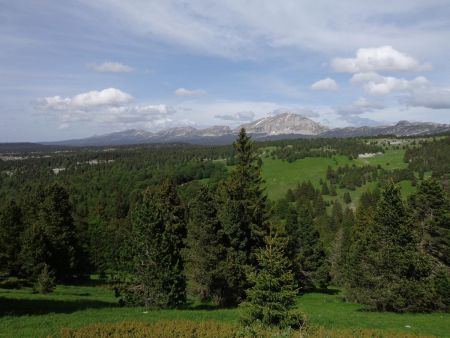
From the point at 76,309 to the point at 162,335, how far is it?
43.8ft

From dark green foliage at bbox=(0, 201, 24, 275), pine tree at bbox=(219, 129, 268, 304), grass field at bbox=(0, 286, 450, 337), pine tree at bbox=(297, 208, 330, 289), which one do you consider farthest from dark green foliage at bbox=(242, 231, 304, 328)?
dark green foliage at bbox=(0, 201, 24, 275)

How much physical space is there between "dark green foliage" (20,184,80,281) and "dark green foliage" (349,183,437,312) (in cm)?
3526

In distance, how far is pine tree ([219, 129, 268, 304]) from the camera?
3209 cm

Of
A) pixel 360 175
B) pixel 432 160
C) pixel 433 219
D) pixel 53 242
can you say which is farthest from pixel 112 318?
pixel 432 160

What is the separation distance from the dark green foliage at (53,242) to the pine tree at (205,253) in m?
20.9

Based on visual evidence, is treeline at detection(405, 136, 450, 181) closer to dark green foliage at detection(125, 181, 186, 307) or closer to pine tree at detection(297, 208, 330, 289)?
pine tree at detection(297, 208, 330, 289)

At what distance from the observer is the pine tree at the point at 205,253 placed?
31.5 m

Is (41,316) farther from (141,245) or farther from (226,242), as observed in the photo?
(226,242)

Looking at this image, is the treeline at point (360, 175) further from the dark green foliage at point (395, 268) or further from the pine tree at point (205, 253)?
the pine tree at point (205, 253)

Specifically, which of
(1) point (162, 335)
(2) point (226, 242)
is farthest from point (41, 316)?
(2) point (226, 242)

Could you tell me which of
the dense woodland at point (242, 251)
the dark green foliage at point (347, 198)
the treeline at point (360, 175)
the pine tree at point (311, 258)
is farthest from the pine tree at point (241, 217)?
the treeline at point (360, 175)

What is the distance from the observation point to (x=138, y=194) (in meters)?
133

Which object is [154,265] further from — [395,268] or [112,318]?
[395,268]

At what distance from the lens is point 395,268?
30422 millimetres
